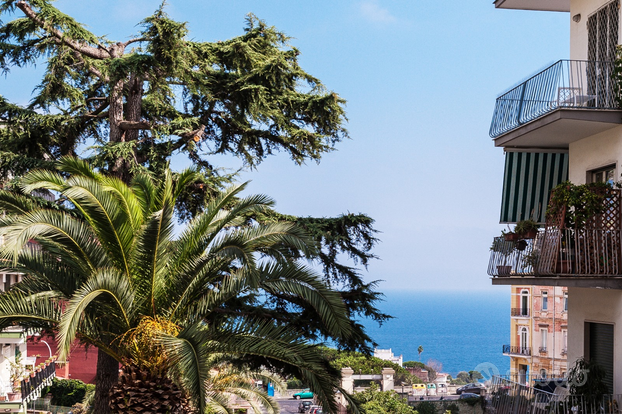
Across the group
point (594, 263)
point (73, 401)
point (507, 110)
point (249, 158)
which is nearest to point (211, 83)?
point (249, 158)

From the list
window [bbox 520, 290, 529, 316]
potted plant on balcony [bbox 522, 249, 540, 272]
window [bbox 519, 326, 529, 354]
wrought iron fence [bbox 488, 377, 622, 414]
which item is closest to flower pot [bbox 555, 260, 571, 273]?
potted plant on balcony [bbox 522, 249, 540, 272]

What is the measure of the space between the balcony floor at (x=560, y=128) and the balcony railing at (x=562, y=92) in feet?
0.48

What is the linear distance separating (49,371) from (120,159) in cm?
1272

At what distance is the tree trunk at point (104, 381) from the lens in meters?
15.2

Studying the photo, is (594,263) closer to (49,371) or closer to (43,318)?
(43,318)

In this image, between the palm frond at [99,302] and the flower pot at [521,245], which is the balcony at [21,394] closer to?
the palm frond at [99,302]

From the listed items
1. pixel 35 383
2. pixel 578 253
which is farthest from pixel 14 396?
pixel 578 253

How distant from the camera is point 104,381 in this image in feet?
51.6

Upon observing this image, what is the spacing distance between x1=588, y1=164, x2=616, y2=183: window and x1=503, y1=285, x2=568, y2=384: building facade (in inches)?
1968

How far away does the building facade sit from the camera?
63.7 meters

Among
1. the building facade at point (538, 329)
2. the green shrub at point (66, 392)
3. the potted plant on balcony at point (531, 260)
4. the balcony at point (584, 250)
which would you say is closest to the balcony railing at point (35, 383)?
the green shrub at point (66, 392)

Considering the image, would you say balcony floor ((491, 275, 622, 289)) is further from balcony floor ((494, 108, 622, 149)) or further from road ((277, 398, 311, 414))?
road ((277, 398, 311, 414))

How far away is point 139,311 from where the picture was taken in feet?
41.4

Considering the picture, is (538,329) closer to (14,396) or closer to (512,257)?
(14,396)
